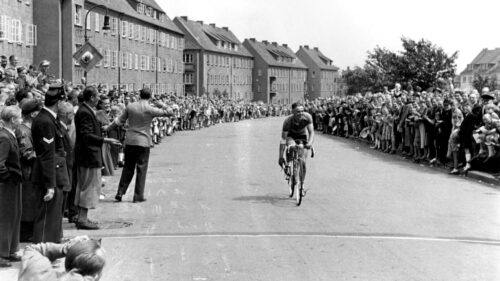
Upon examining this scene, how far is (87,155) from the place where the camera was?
10406 millimetres

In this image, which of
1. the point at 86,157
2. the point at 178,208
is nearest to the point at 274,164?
the point at 178,208

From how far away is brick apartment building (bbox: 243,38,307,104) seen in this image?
138m

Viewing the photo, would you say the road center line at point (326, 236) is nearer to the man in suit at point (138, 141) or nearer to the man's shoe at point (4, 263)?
the man's shoe at point (4, 263)

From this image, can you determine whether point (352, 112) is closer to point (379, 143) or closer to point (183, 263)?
point (379, 143)

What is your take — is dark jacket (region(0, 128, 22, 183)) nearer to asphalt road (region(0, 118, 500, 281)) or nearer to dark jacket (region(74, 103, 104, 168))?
asphalt road (region(0, 118, 500, 281))

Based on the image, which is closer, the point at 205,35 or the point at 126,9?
the point at 126,9

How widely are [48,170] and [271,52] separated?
452 feet

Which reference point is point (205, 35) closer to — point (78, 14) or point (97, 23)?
point (97, 23)

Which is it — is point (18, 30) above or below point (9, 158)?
above

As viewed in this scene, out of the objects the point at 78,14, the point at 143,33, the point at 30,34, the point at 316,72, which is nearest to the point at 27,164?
the point at 30,34

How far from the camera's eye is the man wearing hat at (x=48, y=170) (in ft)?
26.4

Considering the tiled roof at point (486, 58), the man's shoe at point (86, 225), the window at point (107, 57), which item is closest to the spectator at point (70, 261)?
the man's shoe at point (86, 225)

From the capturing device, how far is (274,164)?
1992cm

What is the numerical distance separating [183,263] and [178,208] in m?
4.18
